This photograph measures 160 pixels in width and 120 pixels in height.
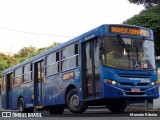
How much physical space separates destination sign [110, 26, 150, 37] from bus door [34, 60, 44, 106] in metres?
5.63

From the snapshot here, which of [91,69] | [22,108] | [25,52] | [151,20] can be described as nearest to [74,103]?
[91,69]

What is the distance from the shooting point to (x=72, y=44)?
13.7 meters

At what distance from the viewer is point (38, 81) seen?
1728 cm

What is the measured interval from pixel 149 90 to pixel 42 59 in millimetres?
6318

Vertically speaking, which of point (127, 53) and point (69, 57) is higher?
point (69, 57)

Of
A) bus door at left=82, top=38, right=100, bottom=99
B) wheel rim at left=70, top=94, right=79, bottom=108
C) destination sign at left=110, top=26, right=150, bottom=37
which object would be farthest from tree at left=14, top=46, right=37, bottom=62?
destination sign at left=110, top=26, right=150, bottom=37

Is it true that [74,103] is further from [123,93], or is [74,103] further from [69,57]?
[123,93]

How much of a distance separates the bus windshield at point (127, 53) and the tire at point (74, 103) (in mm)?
2025

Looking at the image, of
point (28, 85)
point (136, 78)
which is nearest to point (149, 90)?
point (136, 78)

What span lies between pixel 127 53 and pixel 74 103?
9.43 ft

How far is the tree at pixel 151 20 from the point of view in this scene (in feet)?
62.7

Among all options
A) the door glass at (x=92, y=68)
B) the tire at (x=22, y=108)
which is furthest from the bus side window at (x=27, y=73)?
the door glass at (x=92, y=68)

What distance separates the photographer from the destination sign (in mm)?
12203

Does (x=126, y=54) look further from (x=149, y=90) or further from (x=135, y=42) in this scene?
(x=149, y=90)
